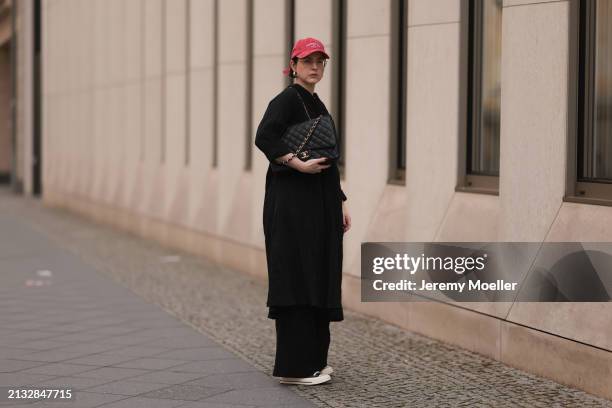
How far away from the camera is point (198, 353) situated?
841 cm

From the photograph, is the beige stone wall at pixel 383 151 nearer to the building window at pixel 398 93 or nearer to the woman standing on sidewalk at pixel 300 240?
the building window at pixel 398 93

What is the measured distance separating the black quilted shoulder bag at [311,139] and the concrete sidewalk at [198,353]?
133 cm

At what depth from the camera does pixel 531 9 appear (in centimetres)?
782

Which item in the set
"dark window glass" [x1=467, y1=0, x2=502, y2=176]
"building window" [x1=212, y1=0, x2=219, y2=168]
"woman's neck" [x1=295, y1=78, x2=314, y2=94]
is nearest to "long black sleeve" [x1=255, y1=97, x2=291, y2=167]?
"woman's neck" [x1=295, y1=78, x2=314, y2=94]

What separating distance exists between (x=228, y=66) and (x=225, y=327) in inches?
229

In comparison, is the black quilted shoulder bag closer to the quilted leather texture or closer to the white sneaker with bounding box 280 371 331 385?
the quilted leather texture

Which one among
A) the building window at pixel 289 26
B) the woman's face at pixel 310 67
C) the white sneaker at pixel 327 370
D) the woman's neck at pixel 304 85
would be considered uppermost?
the building window at pixel 289 26

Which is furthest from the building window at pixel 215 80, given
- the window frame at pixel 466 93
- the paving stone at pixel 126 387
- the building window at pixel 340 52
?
the paving stone at pixel 126 387

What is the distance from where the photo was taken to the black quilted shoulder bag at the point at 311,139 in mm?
7078

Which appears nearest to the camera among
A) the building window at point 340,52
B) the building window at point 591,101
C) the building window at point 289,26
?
the building window at point 591,101

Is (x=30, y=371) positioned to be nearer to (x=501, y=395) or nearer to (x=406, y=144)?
(x=501, y=395)

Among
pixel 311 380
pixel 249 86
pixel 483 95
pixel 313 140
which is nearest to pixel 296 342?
pixel 311 380

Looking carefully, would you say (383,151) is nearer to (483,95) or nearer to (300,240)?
(483,95)

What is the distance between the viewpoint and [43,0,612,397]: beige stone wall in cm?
752
